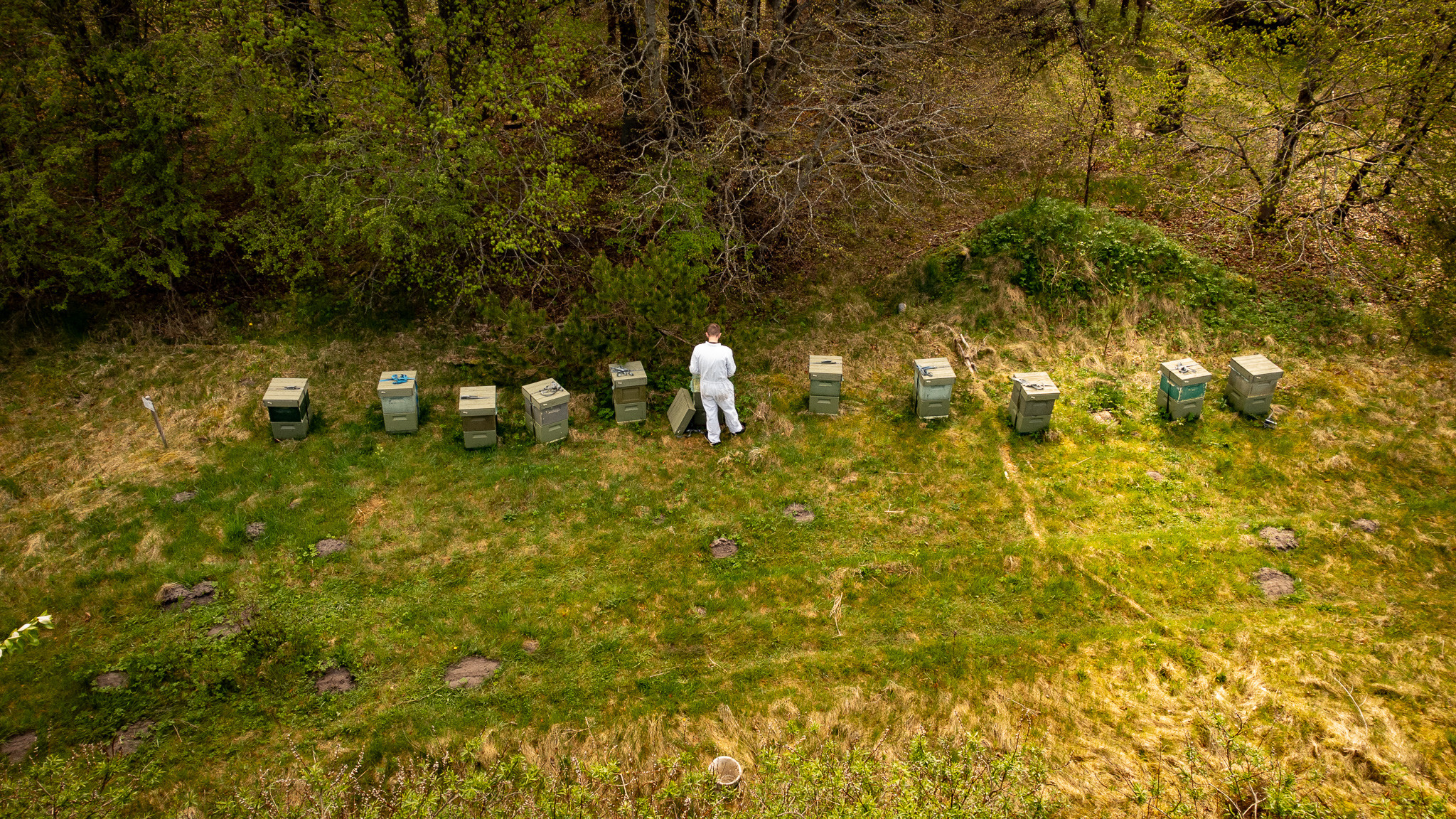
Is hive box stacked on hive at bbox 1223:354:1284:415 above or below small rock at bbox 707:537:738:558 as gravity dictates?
above

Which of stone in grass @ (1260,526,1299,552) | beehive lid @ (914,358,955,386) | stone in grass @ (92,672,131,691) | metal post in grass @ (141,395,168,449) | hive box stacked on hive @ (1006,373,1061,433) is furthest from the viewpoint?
beehive lid @ (914,358,955,386)

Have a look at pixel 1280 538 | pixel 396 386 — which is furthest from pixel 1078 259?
pixel 396 386

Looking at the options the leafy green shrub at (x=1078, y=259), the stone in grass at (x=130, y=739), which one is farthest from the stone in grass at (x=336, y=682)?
the leafy green shrub at (x=1078, y=259)

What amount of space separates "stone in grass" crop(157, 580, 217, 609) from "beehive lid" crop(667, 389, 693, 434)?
5532 mm

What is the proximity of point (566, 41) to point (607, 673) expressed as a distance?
9483 millimetres

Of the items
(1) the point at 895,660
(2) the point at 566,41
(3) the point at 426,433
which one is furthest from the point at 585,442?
(2) the point at 566,41

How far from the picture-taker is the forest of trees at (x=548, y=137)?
11.5m

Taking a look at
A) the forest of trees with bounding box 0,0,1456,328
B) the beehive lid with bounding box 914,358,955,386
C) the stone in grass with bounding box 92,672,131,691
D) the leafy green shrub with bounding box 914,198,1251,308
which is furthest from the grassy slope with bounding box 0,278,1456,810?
the forest of trees with bounding box 0,0,1456,328

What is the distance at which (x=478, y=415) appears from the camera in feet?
34.4

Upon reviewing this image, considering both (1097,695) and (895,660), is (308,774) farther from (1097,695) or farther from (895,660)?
(1097,695)

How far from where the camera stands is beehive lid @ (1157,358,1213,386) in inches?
426

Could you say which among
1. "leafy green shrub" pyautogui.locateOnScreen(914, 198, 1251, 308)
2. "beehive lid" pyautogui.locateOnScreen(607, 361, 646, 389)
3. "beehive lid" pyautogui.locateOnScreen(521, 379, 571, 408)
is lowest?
"beehive lid" pyautogui.locateOnScreen(521, 379, 571, 408)

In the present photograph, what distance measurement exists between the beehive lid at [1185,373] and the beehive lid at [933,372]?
9.24 ft

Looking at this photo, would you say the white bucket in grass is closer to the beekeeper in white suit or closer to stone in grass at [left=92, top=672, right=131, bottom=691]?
the beekeeper in white suit
